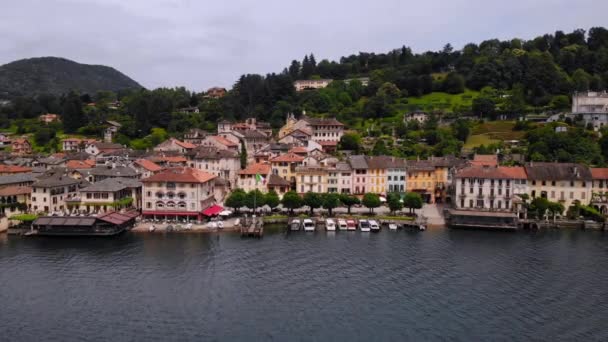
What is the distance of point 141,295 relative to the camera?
3994 centimetres

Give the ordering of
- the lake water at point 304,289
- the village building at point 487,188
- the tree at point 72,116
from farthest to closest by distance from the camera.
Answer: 1. the tree at point 72,116
2. the village building at point 487,188
3. the lake water at point 304,289

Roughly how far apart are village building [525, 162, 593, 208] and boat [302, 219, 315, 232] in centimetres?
3259

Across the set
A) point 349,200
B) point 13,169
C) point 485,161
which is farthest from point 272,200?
point 13,169

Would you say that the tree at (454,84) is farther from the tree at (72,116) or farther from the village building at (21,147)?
the village building at (21,147)

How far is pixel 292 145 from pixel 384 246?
158 feet

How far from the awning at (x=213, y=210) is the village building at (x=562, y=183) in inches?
1774

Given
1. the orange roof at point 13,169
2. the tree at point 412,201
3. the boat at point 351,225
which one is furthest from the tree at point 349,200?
the orange roof at point 13,169

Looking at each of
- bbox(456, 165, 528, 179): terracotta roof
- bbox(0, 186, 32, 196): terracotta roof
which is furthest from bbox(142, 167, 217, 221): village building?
bbox(456, 165, 528, 179): terracotta roof

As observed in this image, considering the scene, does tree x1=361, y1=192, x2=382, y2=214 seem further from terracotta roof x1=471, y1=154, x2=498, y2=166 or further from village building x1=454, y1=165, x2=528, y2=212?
terracotta roof x1=471, y1=154, x2=498, y2=166

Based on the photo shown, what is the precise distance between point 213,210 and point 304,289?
2930cm

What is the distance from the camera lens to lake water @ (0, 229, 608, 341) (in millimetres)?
34281

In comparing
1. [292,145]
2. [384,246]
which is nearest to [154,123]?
[292,145]

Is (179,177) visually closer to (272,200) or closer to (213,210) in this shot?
(213,210)

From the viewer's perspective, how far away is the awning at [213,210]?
65.6 metres
